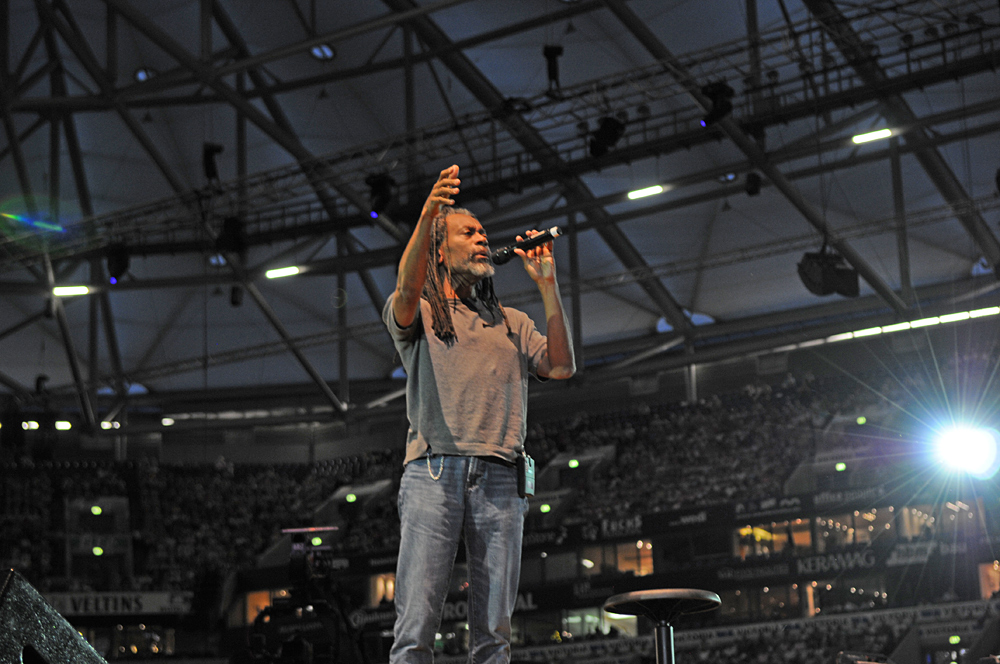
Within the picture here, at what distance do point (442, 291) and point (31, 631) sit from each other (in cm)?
151

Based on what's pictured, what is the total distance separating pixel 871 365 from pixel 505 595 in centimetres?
2543

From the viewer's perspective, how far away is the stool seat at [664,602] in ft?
12.4

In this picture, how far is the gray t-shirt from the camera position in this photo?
299 centimetres

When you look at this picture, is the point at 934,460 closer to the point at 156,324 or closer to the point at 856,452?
the point at 856,452

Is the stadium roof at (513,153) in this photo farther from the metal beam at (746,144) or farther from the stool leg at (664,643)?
the stool leg at (664,643)

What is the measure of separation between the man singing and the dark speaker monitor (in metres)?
0.94

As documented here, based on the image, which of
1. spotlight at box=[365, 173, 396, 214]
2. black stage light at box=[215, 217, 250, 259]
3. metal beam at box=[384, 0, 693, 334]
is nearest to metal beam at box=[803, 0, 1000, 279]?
metal beam at box=[384, 0, 693, 334]

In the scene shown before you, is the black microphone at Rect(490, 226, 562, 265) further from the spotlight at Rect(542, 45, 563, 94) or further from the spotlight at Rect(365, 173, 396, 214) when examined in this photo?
the spotlight at Rect(365, 173, 396, 214)

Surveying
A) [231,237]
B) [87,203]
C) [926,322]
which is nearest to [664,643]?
[231,237]

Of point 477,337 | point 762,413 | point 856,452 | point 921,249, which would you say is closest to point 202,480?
point 762,413

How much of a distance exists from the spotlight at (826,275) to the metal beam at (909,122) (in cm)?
231

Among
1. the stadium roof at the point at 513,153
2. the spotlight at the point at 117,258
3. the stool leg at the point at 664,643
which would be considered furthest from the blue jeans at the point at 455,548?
the spotlight at the point at 117,258

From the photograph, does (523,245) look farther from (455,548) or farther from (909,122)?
(909,122)

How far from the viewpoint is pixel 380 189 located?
17359 millimetres
